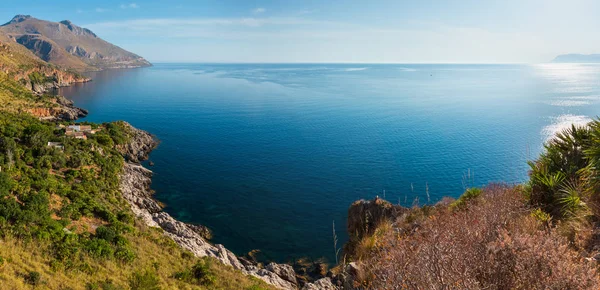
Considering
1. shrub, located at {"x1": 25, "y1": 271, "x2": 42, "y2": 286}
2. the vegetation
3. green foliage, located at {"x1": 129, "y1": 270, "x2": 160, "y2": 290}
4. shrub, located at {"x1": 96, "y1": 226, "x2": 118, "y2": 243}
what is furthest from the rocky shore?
shrub, located at {"x1": 25, "y1": 271, "x2": 42, "y2": 286}

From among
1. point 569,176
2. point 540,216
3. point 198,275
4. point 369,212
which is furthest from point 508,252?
point 198,275

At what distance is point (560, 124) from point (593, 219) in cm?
8181

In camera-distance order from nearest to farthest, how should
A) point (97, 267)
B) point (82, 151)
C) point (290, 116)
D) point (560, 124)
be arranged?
point (97, 267) < point (82, 151) < point (560, 124) < point (290, 116)

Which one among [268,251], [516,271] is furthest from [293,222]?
[516,271]

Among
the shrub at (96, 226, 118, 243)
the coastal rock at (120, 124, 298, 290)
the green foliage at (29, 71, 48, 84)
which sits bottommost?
the coastal rock at (120, 124, 298, 290)

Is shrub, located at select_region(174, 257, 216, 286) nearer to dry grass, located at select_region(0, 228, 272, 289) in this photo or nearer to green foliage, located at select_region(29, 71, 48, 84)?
dry grass, located at select_region(0, 228, 272, 289)

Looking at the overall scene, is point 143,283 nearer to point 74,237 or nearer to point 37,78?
point 74,237

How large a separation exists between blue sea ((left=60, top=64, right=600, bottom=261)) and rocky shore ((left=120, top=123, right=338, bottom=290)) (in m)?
2.14

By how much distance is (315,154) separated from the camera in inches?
2346

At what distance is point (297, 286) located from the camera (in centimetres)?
2720

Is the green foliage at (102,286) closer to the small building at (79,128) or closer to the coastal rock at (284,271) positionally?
the coastal rock at (284,271)

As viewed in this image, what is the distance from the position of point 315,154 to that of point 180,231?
31121 mm

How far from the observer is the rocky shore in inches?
1064

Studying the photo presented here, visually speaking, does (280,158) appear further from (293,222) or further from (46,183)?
(46,183)
